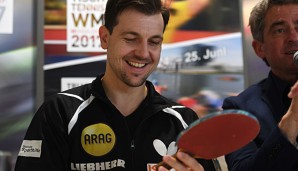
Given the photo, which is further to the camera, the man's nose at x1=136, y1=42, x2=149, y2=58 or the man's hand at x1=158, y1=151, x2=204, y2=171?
the man's nose at x1=136, y1=42, x2=149, y2=58

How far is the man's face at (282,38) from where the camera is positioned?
4.48 ft

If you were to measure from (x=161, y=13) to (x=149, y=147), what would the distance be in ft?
1.40

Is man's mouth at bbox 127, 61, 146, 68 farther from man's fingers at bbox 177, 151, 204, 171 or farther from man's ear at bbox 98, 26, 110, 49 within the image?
man's fingers at bbox 177, 151, 204, 171

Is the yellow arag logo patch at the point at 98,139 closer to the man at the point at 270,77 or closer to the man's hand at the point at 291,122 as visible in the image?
the man at the point at 270,77

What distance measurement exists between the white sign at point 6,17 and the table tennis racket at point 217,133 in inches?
68.7

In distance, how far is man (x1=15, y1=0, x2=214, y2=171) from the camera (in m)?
1.32

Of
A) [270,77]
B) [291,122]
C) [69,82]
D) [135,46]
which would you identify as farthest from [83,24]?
[291,122]

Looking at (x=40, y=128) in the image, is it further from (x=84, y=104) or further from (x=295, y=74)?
(x=295, y=74)

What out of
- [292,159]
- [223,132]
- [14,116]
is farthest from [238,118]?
[14,116]

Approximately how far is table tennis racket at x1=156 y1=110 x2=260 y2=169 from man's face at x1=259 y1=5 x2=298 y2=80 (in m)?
0.47

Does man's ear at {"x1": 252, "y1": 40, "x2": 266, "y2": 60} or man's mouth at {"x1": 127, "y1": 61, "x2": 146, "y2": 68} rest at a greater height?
man's ear at {"x1": 252, "y1": 40, "x2": 266, "y2": 60}

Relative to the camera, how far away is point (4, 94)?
7.98ft

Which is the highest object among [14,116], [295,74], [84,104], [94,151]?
[295,74]

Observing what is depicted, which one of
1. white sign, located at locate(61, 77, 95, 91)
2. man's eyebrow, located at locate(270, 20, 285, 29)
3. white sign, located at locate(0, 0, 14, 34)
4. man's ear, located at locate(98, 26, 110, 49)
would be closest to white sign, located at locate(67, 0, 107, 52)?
white sign, located at locate(61, 77, 95, 91)
